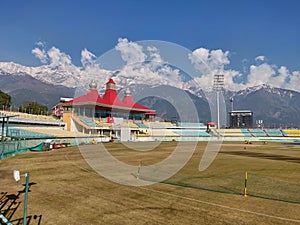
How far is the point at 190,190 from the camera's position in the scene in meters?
16.0

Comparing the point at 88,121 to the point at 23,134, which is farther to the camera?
the point at 88,121

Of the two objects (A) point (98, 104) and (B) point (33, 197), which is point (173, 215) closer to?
(B) point (33, 197)

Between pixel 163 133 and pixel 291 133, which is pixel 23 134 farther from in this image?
pixel 291 133

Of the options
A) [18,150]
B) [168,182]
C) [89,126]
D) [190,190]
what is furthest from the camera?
[89,126]

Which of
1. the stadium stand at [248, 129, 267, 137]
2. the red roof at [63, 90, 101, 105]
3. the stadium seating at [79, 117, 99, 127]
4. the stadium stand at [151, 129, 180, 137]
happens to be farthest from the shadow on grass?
the stadium stand at [248, 129, 267, 137]

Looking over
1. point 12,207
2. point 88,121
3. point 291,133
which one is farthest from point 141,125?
point 12,207

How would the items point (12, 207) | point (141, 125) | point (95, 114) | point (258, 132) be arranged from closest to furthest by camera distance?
point (12, 207)
point (95, 114)
point (141, 125)
point (258, 132)

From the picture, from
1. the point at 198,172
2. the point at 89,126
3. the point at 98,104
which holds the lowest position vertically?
the point at 198,172

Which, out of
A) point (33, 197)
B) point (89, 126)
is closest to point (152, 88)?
point (33, 197)

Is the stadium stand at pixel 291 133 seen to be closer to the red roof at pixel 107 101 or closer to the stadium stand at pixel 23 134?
the red roof at pixel 107 101

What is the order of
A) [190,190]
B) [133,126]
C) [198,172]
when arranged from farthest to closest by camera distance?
[133,126]
[198,172]
[190,190]

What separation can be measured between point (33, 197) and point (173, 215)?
8121 mm

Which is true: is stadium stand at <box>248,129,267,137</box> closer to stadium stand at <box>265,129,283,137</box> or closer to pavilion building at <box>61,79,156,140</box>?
stadium stand at <box>265,129,283,137</box>

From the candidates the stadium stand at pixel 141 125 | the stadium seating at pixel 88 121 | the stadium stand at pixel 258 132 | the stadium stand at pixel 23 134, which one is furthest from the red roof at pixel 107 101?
the stadium stand at pixel 258 132
